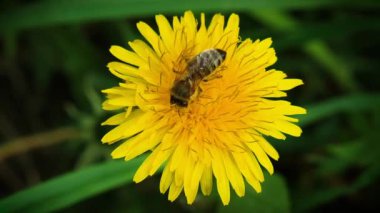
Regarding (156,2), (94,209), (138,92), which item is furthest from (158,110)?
(94,209)

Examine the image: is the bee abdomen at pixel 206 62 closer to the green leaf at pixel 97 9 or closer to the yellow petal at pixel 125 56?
the yellow petal at pixel 125 56

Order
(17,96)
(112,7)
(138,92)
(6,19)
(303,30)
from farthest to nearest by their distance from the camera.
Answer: (17,96) → (303,30) → (6,19) → (112,7) → (138,92)

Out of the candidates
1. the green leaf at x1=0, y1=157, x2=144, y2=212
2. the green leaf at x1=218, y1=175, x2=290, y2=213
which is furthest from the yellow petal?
the green leaf at x1=218, y1=175, x2=290, y2=213

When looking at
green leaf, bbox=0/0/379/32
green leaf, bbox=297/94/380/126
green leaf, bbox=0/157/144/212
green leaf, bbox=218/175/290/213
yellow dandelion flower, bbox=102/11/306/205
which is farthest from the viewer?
green leaf, bbox=297/94/380/126

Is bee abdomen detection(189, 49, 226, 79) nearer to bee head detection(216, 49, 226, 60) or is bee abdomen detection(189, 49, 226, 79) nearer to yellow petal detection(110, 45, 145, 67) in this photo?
bee head detection(216, 49, 226, 60)

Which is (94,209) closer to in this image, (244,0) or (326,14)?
(244,0)

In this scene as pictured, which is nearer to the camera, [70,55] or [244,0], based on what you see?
[244,0]

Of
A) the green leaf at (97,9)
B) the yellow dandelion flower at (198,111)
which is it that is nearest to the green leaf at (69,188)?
the yellow dandelion flower at (198,111)

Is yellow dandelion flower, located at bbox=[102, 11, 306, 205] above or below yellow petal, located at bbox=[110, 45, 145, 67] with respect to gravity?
below
